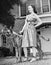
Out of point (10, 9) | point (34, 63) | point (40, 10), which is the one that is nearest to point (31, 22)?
point (34, 63)

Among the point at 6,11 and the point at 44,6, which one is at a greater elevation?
the point at 44,6

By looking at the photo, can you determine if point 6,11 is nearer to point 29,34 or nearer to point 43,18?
point 29,34

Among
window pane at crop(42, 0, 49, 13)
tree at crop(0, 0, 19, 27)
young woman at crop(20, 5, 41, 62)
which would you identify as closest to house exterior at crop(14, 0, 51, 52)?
window pane at crop(42, 0, 49, 13)

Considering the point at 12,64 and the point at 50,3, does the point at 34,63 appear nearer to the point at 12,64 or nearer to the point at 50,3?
the point at 12,64

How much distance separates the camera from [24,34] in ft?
22.8

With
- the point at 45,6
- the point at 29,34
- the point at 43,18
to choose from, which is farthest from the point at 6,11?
the point at 45,6

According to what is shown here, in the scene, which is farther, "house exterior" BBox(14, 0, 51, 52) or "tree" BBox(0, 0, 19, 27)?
"house exterior" BBox(14, 0, 51, 52)

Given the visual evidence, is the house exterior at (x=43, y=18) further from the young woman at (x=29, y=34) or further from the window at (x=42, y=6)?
the young woman at (x=29, y=34)

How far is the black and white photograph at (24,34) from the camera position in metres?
1.96

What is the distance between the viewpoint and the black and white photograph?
1.96 m

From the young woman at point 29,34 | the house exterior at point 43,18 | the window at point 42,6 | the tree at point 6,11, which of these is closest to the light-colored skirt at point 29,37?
the young woman at point 29,34

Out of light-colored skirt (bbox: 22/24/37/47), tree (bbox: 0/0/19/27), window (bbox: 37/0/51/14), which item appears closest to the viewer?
tree (bbox: 0/0/19/27)

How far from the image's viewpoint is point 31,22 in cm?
706

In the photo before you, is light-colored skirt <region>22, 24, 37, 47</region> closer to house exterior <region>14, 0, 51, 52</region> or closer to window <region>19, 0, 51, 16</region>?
house exterior <region>14, 0, 51, 52</region>
